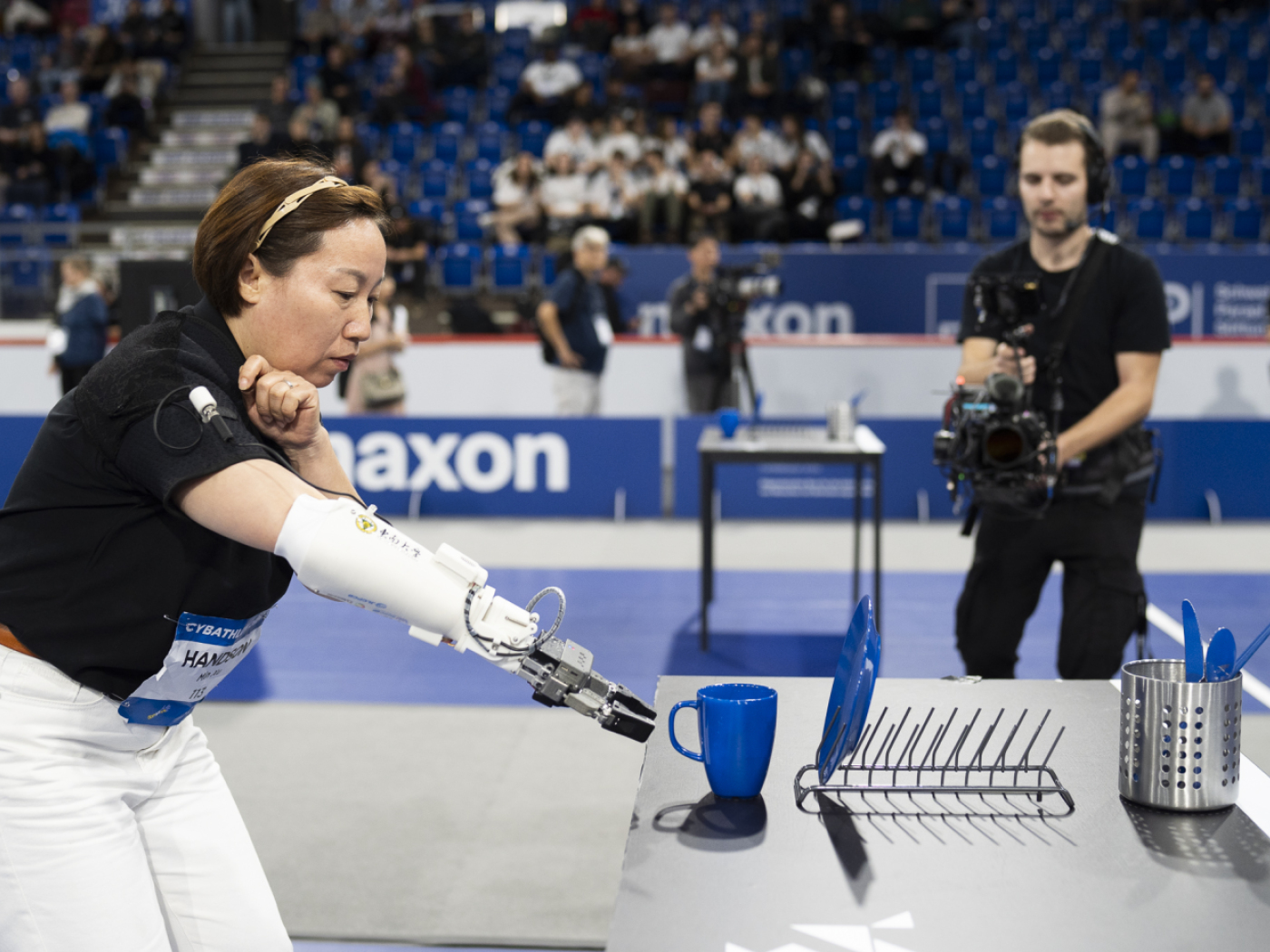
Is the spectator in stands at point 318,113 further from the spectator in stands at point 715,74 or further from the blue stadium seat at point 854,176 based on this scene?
the blue stadium seat at point 854,176

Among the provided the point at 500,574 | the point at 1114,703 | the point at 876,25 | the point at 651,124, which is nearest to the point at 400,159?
the point at 651,124

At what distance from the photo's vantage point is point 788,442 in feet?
20.1

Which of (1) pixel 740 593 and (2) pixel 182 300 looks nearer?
(2) pixel 182 300

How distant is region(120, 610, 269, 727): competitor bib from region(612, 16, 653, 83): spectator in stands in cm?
1458

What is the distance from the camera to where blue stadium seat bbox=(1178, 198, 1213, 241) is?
13000 millimetres

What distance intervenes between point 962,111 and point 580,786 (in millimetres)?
12759

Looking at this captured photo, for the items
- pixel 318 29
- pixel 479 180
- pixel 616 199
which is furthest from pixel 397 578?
pixel 318 29

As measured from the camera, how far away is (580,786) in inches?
161

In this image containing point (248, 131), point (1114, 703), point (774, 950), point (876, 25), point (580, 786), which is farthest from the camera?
point (248, 131)

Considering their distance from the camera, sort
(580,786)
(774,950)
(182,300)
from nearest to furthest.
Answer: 1. (774,950)
2. (580,786)
3. (182,300)

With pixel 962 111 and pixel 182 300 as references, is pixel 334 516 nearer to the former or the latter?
pixel 182 300

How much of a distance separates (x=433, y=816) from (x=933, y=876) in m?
2.55

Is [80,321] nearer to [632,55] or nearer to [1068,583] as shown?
[632,55]

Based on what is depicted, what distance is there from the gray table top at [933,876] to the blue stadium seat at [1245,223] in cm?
1264
